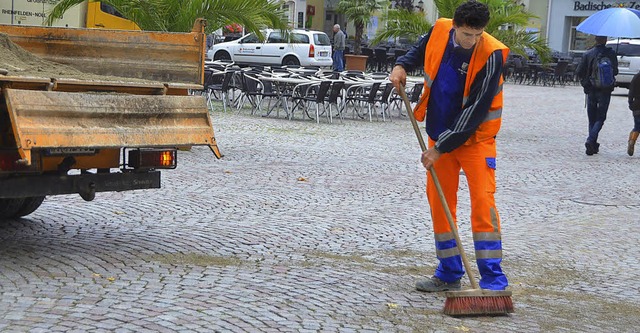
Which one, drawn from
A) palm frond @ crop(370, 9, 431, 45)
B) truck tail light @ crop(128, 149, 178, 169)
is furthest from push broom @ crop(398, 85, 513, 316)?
palm frond @ crop(370, 9, 431, 45)

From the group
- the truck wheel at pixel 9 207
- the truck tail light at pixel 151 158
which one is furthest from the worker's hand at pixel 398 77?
the truck wheel at pixel 9 207

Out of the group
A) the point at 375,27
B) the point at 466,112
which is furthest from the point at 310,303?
the point at 375,27

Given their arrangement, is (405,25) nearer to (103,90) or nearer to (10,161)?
(103,90)

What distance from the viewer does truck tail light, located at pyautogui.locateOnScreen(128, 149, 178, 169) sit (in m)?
7.05

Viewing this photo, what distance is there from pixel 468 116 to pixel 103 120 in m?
2.30

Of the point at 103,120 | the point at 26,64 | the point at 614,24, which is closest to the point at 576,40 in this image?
the point at 614,24

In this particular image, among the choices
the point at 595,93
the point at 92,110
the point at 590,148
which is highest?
the point at 92,110

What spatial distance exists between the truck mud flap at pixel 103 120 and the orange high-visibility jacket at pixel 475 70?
5.79 ft

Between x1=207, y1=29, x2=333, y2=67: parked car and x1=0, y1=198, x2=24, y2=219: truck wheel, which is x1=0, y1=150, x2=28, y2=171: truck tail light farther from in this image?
x1=207, y1=29, x2=333, y2=67: parked car

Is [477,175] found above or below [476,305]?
above

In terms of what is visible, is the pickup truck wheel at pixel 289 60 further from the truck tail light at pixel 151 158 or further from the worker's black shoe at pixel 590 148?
the truck tail light at pixel 151 158

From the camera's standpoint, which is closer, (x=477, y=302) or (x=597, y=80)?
(x=477, y=302)

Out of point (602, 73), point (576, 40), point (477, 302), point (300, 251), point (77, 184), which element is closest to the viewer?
point (477, 302)

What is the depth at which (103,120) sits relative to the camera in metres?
6.58
